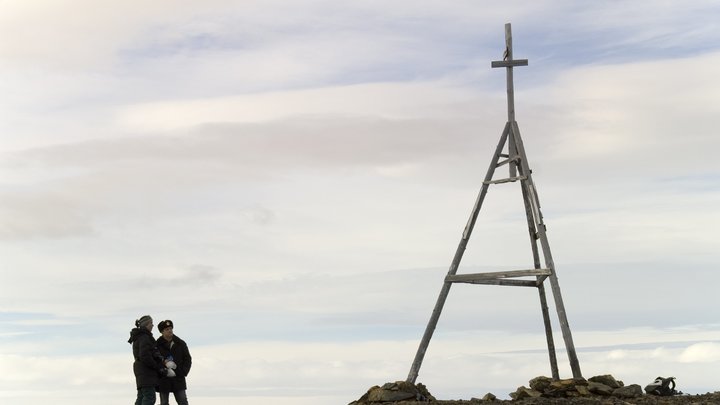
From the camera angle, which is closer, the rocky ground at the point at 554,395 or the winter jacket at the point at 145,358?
the winter jacket at the point at 145,358

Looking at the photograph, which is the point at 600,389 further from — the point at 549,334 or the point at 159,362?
the point at 159,362

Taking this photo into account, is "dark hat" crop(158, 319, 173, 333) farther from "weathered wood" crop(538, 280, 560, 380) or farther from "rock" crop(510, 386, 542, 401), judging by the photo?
"weathered wood" crop(538, 280, 560, 380)

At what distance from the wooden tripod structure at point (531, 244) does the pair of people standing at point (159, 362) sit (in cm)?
517

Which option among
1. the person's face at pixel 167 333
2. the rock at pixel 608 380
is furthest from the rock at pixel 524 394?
the person's face at pixel 167 333

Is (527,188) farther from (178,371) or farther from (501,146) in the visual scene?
(178,371)

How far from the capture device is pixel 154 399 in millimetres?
16812

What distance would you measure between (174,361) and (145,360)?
2.31ft

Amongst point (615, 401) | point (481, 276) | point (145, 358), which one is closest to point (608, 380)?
point (615, 401)

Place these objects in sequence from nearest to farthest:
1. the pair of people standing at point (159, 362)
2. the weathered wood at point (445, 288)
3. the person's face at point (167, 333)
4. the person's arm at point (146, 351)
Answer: the person's arm at point (146, 351), the pair of people standing at point (159, 362), the person's face at point (167, 333), the weathered wood at point (445, 288)

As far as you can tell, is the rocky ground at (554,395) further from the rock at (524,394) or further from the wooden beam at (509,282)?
the wooden beam at (509,282)

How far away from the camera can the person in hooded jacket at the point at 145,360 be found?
16594mm

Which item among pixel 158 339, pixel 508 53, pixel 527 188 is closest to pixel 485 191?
pixel 527 188

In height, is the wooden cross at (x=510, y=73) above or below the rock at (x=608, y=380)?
above

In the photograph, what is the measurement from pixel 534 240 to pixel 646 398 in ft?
14.7
